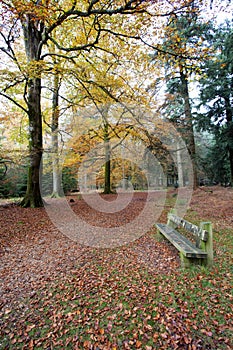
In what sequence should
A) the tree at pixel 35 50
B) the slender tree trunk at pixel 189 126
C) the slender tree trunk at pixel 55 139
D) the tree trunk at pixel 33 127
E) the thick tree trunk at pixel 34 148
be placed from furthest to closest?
the slender tree trunk at pixel 189 126
the slender tree trunk at pixel 55 139
the thick tree trunk at pixel 34 148
the tree trunk at pixel 33 127
the tree at pixel 35 50

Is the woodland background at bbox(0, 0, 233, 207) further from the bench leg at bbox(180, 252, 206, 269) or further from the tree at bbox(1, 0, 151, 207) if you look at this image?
the bench leg at bbox(180, 252, 206, 269)

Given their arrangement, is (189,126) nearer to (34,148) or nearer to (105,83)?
(105,83)

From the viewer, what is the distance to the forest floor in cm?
192

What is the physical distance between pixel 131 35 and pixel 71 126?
6910mm

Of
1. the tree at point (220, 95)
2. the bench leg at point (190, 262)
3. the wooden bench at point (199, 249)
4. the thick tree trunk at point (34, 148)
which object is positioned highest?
the tree at point (220, 95)

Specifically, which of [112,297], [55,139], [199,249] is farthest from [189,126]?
[112,297]

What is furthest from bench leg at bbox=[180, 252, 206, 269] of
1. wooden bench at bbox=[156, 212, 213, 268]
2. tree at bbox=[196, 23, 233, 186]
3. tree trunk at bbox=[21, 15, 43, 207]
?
tree at bbox=[196, 23, 233, 186]

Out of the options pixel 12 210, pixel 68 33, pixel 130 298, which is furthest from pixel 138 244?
pixel 68 33

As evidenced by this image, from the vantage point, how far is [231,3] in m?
5.61

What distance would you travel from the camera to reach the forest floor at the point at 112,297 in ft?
6.31

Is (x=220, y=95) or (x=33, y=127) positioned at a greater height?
(x=220, y=95)

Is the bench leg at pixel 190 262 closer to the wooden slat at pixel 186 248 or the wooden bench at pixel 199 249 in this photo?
the wooden bench at pixel 199 249

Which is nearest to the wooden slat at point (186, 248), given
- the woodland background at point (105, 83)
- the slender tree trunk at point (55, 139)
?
the woodland background at point (105, 83)

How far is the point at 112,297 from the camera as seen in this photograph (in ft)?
8.25
